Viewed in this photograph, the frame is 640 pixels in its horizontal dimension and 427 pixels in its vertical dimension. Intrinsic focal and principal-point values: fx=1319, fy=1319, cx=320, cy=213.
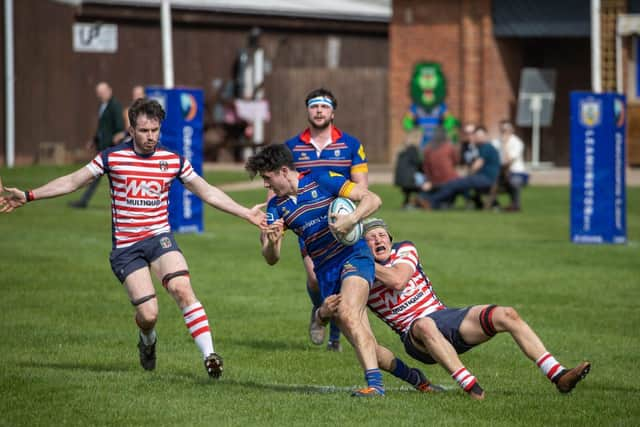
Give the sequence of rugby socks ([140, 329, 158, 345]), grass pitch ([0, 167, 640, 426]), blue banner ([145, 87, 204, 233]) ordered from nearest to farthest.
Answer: grass pitch ([0, 167, 640, 426]) → rugby socks ([140, 329, 158, 345]) → blue banner ([145, 87, 204, 233])

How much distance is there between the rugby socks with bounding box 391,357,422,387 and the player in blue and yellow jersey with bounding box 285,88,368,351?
2139 mm

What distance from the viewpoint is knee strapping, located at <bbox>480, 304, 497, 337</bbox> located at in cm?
866

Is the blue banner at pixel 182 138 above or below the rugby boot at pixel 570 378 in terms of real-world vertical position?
above

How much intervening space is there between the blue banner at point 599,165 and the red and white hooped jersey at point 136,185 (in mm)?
10766

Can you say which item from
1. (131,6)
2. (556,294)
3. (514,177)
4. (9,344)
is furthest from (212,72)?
(9,344)

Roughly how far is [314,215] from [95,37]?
96.2 feet

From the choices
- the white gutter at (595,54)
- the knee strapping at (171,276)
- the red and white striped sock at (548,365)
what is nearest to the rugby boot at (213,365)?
the knee strapping at (171,276)

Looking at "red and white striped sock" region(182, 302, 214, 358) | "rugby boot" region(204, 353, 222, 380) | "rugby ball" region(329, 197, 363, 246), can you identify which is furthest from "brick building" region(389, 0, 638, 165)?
"rugby ball" region(329, 197, 363, 246)

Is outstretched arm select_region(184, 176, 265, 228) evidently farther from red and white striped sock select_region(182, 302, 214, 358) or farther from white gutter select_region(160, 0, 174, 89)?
white gutter select_region(160, 0, 174, 89)

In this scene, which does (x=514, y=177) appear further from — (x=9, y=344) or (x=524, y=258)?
(x=9, y=344)

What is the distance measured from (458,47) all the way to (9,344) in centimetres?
2742

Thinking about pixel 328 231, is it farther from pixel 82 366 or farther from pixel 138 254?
pixel 82 366

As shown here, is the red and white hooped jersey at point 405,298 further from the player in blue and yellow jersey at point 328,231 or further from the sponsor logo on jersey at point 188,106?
the sponsor logo on jersey at point 188,106

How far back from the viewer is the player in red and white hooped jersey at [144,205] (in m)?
9.53
